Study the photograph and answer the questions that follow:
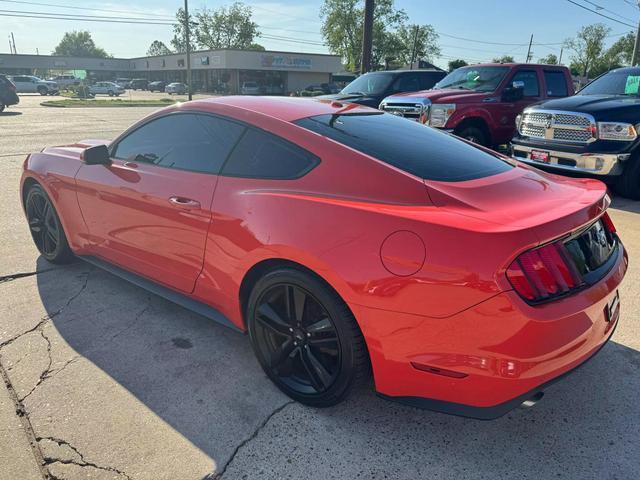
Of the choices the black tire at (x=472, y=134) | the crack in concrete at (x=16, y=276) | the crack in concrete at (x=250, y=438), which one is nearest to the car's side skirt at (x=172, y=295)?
the crack in concrete at (x=250, y=438)

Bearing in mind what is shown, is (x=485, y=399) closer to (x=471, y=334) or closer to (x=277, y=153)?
(x=471, y=334)

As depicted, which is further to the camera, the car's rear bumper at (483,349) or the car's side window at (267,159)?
the car's side window at (267,159)

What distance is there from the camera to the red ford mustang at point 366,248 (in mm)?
1896

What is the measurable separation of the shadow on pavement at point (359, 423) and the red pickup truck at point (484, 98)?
6.06 meters

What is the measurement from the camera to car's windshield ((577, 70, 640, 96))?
7.27 meters

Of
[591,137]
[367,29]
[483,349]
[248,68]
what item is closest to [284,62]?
[248,68]

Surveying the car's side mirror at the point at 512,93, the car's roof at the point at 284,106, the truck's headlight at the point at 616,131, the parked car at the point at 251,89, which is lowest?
the truck's headlight at the point at 616,131

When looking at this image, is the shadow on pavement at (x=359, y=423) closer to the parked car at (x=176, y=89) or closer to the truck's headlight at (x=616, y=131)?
the truck's headlight at (x=616, y=131)

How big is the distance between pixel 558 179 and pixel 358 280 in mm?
1550

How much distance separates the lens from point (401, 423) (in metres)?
2.44

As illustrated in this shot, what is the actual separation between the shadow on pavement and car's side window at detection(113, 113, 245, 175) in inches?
46.6

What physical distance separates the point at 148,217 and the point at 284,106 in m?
1.15

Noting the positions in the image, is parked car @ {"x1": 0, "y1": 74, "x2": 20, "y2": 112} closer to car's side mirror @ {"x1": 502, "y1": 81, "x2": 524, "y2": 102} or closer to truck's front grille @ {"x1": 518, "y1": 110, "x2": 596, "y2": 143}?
car's side mirror @ {"x1": 502, "y1": 81, "x2": 524, "y2": 102}

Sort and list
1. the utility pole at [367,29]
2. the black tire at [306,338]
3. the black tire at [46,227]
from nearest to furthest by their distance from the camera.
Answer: the black tire at [306,338], the black tire at [46,227], the utility pole at [367,29]
